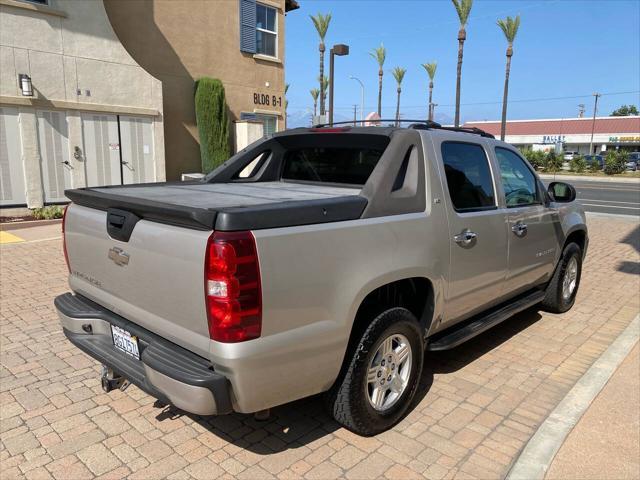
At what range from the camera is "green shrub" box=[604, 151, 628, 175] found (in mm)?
37531

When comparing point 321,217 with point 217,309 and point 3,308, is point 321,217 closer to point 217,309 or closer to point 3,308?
point 217,309

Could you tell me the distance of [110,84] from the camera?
475 inches

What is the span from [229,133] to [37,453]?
1324cm

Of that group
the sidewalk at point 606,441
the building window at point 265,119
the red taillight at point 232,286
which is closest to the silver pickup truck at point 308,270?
the red taillight at point 232,286

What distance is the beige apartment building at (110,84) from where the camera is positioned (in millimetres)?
10719

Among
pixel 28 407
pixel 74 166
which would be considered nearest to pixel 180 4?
pixel 74 166

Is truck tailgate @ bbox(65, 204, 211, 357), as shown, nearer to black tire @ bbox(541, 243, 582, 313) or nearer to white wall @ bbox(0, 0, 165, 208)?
black tire @ bbox(541, 243, 582, 313)

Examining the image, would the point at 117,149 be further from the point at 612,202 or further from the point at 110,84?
the point at 612,202

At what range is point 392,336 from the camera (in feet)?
10.6

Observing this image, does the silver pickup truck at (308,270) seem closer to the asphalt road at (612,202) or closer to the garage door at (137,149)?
the garage door at (137,149)

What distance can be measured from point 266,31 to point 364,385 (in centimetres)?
1594

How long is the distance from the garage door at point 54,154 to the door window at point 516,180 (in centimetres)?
1025

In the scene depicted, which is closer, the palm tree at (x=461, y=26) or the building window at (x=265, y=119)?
the building window at (x=265, y=119)

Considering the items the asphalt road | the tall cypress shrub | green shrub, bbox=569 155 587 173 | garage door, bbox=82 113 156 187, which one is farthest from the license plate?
green shrub, bbox=569 155 587 173
